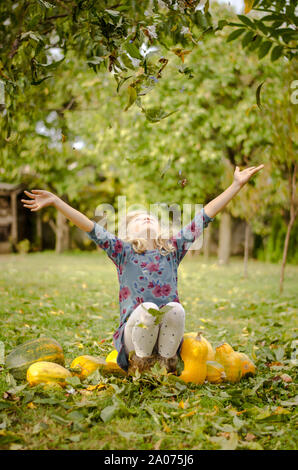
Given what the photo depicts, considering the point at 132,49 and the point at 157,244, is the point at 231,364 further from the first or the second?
the point at 132,49

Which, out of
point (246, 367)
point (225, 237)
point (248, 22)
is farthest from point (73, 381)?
point (225, 237)

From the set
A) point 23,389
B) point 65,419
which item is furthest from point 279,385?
point 23,389

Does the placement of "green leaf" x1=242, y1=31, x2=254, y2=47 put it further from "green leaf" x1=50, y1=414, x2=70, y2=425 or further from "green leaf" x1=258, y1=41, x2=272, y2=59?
"green leaf" x1=50, y1=414, x2=70, y2=425

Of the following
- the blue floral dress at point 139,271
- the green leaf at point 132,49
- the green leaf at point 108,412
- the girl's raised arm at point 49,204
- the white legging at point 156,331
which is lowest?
the green leaf at point 108,412

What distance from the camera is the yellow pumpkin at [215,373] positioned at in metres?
2.96

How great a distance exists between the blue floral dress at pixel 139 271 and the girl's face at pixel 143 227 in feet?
0.40

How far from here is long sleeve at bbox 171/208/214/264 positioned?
294cm

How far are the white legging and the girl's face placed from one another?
1.83ft

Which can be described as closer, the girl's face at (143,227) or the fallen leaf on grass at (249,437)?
the fallen leaf on grass at (249,437)

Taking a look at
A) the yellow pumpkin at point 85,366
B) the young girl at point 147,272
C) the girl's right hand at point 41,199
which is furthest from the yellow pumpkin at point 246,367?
the girl's right hand at point 41,199

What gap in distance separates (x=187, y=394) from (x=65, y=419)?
2.73 ft

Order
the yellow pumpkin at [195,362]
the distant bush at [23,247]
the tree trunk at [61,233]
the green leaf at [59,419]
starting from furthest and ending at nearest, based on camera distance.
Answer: the tree trunk at [61,233] < the distant bush at [23,247] < the yellow pumpkin at [195,362] < the green leaf at [59,419]

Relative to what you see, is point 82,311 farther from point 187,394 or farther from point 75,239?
point 75,239

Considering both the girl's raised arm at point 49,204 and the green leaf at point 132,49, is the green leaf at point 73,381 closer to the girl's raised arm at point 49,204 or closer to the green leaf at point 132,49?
the girl's raised arm at point 49,204
